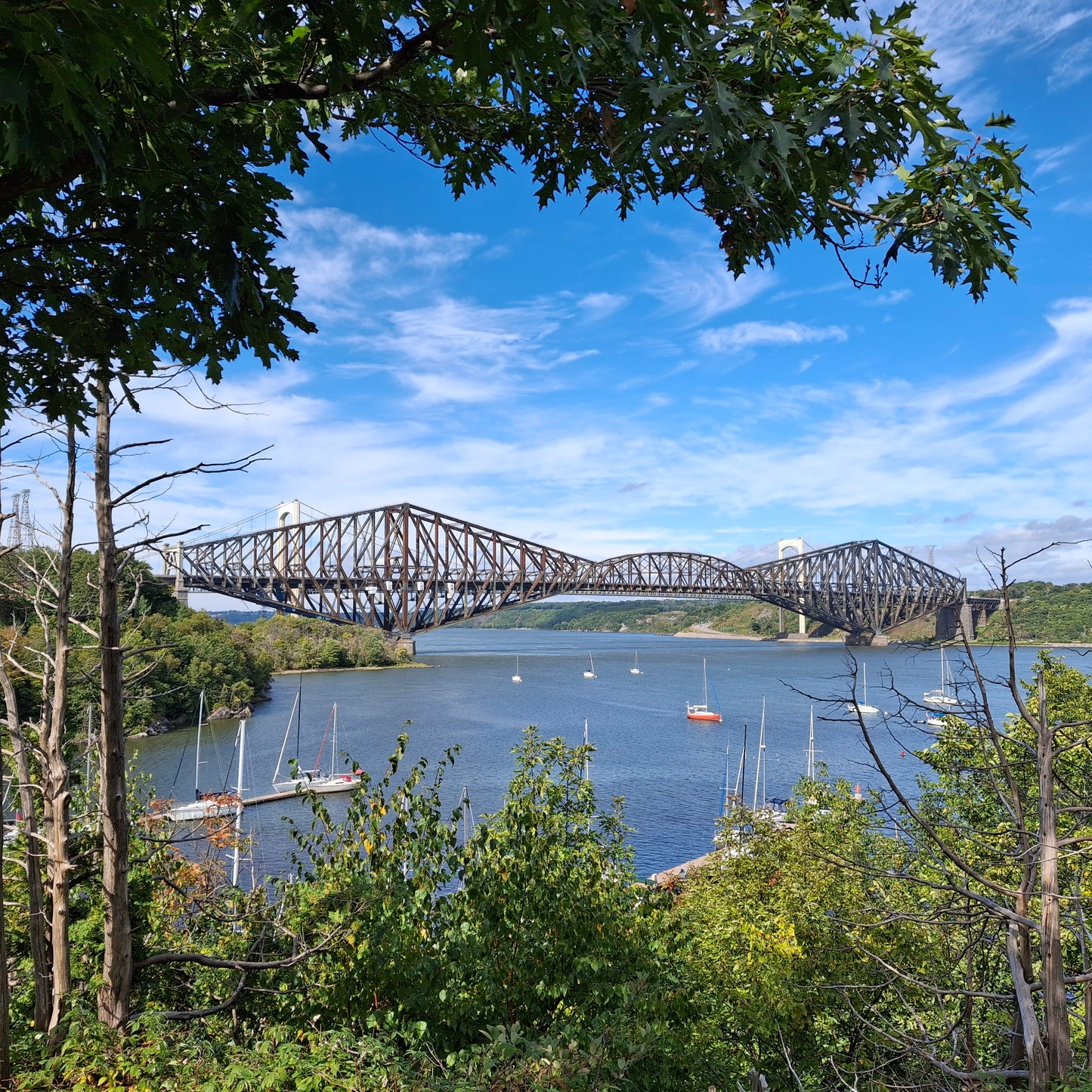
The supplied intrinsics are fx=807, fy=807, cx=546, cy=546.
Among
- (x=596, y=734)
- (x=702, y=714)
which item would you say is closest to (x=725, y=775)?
(x=596, y=734)

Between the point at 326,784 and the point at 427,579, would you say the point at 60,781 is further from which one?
the point at 427,579

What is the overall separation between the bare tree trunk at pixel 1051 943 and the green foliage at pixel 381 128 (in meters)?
1.82

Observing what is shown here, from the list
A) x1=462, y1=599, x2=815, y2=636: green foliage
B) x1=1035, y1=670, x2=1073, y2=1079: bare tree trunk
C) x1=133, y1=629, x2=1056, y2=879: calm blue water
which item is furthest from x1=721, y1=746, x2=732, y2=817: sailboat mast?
x1=462, y1=599, x2=815, y2=636: green foliage

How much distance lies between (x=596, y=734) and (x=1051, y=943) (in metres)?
31.7

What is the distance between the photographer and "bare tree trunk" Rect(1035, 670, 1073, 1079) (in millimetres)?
2807

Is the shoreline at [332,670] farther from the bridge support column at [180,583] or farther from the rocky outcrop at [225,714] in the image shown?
the rocky outcrop at [225,714]

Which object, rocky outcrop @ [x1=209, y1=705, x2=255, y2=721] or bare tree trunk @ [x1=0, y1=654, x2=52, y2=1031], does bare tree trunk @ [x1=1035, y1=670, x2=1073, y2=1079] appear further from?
rocky outcrop @ [x1=209, y1=705, x2=255, y2=721]

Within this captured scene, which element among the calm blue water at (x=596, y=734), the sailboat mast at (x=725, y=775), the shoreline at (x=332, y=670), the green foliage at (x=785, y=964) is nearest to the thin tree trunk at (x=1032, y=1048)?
the calm blue water at (x=596, y=734)

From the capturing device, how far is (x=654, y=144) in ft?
6.92

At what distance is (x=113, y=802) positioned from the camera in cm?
407

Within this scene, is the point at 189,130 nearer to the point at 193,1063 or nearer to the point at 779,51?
the point at 779,51

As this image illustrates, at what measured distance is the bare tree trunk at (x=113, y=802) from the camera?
407 cm

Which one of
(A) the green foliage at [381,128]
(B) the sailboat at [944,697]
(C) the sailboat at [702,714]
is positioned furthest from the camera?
(C) the sailboat at [702,714]

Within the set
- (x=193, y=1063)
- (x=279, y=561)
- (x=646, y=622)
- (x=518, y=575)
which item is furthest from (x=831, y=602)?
(x=193, y=1063)
